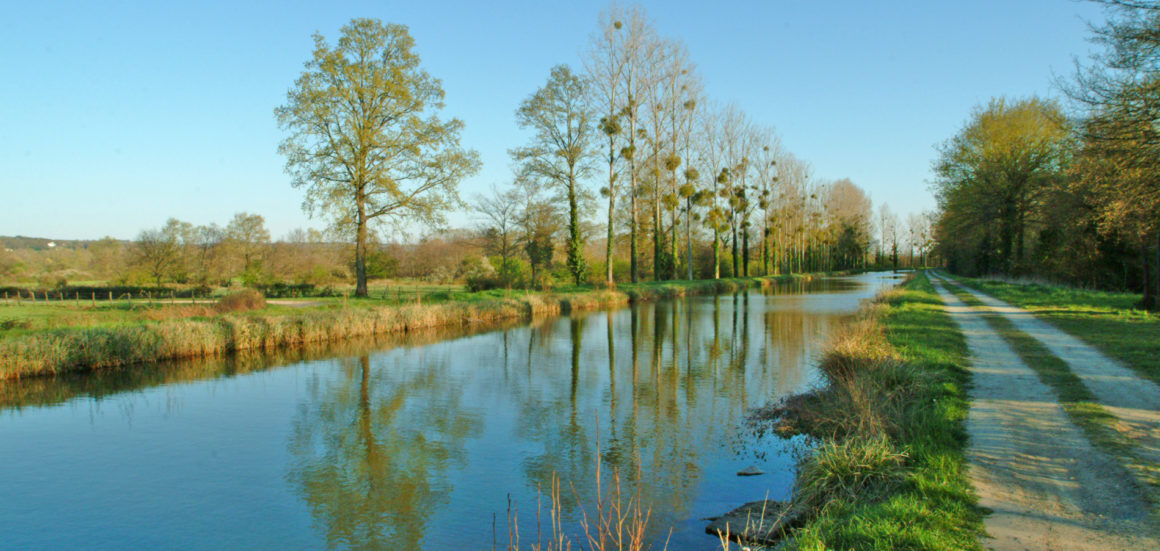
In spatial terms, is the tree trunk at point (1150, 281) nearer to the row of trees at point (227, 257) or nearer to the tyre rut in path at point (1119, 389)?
the tyre rut in path at point (1119, 389)

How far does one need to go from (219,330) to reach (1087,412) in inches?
612

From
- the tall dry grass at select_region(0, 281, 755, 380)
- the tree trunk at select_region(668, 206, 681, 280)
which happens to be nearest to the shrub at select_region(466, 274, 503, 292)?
the tall dry grass at select_region(0, 281, 755, 380)

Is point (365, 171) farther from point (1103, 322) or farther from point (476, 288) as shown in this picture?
point (1103, 322)

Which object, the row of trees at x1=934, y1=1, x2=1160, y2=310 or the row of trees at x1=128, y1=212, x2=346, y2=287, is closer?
the row of trees at x1=934, y1=1, x2=1160, y2=310

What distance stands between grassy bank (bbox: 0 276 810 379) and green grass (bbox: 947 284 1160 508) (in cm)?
1481

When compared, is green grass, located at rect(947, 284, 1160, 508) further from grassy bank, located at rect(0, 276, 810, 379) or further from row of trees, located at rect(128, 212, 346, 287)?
row of trees, located at rect(128, 212, 346, 287)

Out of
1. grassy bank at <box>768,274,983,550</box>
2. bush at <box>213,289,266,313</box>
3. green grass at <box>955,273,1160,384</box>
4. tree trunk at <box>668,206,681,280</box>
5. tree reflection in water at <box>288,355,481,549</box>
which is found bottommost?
tree reflection in water at <box>288,355,481,549</box>

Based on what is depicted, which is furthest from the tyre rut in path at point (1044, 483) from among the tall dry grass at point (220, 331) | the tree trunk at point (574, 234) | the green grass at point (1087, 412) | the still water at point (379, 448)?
the tree trunk at point (574, 234)

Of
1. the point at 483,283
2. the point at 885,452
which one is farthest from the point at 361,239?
the point at 885,452

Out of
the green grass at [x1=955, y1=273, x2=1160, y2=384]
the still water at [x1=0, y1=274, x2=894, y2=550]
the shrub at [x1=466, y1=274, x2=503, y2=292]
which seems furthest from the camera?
the shrub at [x1=466, y1=274, x2=503, y2=292]

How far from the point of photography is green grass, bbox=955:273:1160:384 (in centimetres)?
909

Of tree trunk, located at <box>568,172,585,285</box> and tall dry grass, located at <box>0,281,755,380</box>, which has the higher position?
tree trunk, located at <box>568,172,585,285</box>

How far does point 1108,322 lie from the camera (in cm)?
1330

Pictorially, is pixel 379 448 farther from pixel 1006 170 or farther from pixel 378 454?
pixel 1006 170
